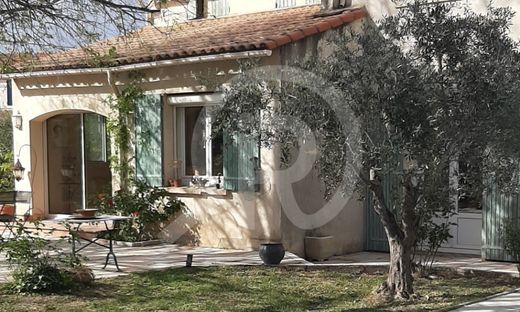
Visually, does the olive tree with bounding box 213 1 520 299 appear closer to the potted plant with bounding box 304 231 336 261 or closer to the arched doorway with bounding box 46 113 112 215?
the potted plant with bounding box 304 231 336 261

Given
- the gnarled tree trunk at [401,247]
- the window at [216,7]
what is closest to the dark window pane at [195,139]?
the window at [216,7]

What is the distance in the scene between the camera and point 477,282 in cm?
1048

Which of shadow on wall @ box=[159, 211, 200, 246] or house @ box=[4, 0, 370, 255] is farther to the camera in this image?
shadow on wall @ box=[159, 211, 200, 246]

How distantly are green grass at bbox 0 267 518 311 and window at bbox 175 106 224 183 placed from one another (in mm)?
3108

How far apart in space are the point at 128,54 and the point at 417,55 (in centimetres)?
793

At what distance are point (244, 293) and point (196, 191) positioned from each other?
437 centimetres

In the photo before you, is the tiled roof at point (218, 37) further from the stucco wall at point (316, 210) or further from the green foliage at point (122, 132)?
the green foliage at point (122, 132)

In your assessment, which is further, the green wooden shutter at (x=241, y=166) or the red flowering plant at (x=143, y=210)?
the red flowering plant at (x=143, y=210)

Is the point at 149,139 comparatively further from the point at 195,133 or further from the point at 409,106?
the point at 409,106

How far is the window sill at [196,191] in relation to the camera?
13295 millimetres

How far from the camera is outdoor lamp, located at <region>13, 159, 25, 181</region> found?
16.5 metres

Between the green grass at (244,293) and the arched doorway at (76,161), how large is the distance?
19.3 ft

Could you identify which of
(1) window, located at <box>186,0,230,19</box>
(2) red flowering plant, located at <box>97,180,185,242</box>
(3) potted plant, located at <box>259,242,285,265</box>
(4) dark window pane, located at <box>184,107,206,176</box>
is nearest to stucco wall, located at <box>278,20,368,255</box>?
(3) potted plant, located at <box>259,242,285,265</box>

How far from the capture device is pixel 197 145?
1412cm
